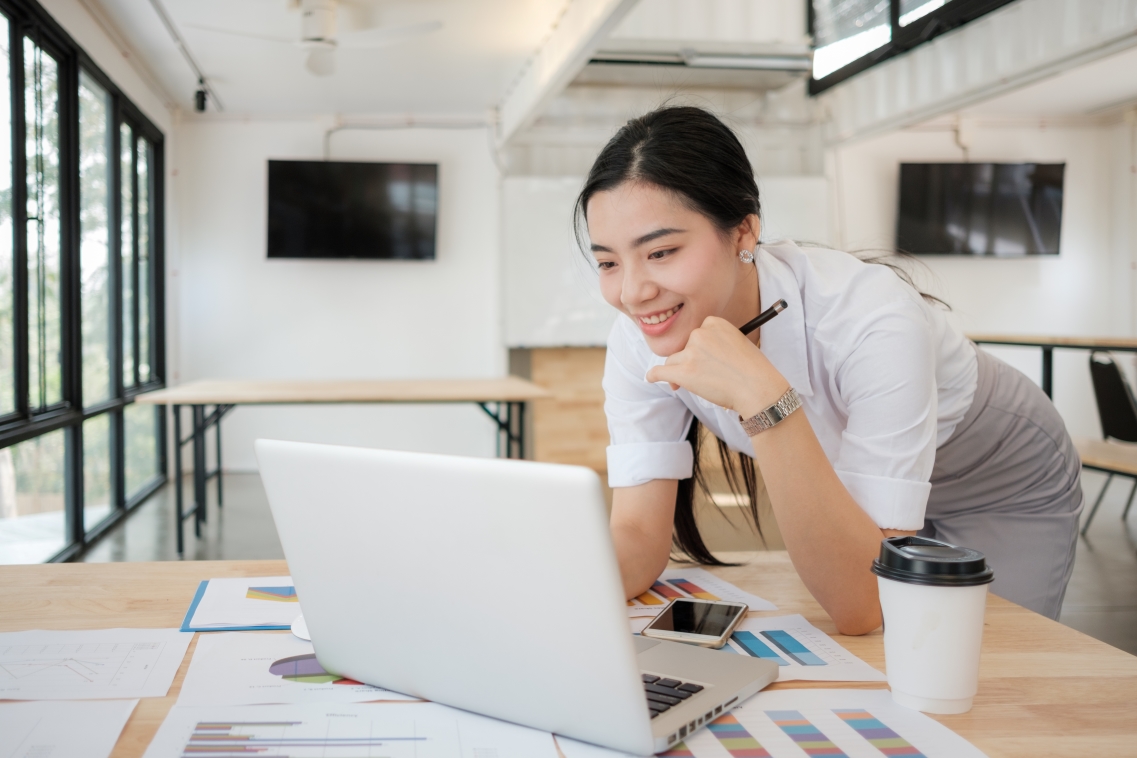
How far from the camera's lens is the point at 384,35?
4.05 meters

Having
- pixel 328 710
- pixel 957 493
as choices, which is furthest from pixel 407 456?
pixel 957 493

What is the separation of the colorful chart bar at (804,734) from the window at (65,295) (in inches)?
126

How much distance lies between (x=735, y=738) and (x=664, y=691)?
7cm

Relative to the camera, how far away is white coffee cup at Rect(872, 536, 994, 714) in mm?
672

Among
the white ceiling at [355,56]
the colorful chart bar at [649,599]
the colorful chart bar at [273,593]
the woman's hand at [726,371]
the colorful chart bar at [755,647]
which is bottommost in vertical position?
the colorful chart bar at [649,599]

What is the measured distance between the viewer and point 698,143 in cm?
110

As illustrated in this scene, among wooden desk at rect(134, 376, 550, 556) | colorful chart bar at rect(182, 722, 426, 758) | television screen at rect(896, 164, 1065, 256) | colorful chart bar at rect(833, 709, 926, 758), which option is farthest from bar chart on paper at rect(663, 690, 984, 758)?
television screen at rect(896, 164, 1065, 256)

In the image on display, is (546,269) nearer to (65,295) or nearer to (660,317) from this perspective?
(65,295)

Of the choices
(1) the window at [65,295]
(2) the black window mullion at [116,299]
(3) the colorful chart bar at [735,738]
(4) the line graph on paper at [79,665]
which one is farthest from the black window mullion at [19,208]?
(3) the colorful chart bar at [735,738]

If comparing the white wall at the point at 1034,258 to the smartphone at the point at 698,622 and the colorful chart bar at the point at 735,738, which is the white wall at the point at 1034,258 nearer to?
the smartphone at the point at 698,622

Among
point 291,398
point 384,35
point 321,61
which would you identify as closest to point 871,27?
point 384,35

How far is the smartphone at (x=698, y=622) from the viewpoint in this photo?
0.85m

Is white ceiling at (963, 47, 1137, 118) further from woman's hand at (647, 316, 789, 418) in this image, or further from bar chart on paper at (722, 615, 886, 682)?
bar chart on paper at (722, 615, 886, 682)

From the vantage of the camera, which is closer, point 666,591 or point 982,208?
point 666,591
